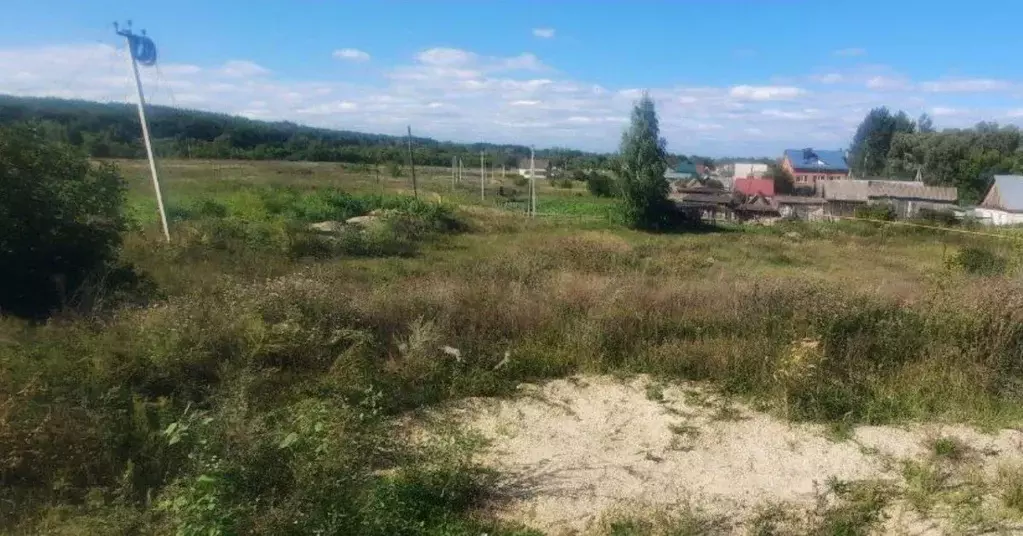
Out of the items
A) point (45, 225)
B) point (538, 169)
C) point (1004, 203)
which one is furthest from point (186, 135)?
point (538, 169)

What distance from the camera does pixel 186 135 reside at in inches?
1171

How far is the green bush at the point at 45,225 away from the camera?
710 centimetres

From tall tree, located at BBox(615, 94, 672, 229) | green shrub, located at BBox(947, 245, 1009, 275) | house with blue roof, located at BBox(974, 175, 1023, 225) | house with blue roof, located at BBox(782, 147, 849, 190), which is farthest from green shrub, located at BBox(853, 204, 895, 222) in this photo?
house with blue roof, located at BBox(782, 147, 849, 190)

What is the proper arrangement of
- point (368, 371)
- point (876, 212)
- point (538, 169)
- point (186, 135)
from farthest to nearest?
point (538, 169) → point (876, 212) → point (186, 135) → point (368, 371)

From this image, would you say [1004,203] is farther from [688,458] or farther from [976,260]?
[688,458]

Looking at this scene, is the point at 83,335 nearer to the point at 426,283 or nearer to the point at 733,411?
the point at 426,283

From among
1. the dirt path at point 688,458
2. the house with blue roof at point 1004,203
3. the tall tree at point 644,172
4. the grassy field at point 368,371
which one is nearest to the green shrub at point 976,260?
the grassy field at point 368,371

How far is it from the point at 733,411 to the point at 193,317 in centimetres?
545

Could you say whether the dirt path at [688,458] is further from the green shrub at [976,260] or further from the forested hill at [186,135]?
the green shrub at [976,260]

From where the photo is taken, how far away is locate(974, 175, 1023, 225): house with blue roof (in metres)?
35.2

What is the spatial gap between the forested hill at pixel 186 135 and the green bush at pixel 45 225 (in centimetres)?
73

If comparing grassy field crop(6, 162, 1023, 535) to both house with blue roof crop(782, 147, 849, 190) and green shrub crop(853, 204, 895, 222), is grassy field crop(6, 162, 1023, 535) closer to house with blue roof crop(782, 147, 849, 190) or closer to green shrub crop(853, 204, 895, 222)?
green shrub crop(853, 204, 895, 222)

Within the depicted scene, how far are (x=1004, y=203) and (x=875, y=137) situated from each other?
38.0 meters

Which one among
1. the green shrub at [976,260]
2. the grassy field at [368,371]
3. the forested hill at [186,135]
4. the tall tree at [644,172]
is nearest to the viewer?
the grassy field at [368,371]
